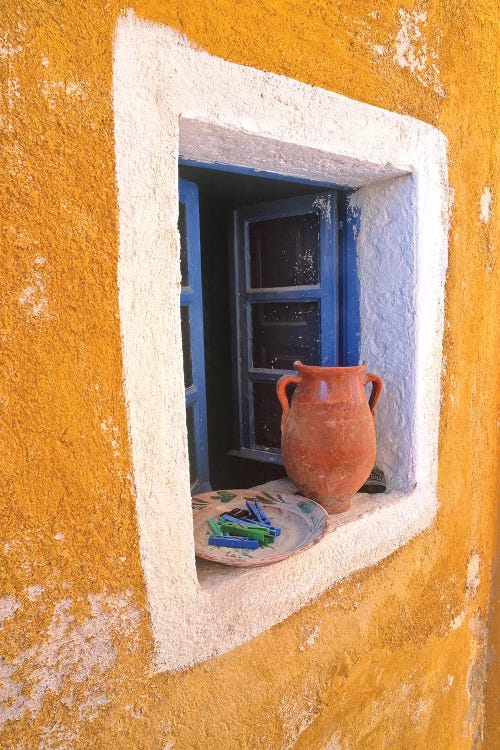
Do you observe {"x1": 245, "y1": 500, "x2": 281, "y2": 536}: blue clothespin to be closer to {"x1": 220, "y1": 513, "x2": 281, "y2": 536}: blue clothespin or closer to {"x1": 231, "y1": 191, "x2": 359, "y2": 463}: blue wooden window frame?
{"x1": 220, "y1": 513, "x2": 281, "y2": 536}: blue clothespin

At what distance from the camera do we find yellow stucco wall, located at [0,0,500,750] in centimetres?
75

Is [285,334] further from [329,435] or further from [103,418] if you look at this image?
[103,418]

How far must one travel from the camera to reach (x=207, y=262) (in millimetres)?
2479

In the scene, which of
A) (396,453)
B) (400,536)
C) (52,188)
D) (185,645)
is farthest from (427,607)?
(52,188)

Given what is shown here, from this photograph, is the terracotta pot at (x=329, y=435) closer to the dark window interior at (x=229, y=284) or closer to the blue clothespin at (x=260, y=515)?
the blue clothespin at (x=260, y=515)

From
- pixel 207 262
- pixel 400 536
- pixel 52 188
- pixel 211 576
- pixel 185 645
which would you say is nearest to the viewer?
pixel 52 188

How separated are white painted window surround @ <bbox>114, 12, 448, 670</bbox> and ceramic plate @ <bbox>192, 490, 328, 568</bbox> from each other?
0.14 feet

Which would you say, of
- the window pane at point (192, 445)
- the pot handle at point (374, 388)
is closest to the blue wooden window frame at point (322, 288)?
the pot handle at point (374, 388)

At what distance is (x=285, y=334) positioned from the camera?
5.91ft

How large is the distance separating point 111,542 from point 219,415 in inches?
68.7

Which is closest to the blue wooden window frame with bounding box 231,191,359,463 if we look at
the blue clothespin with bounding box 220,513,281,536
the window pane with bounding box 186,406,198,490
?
the window pane with bounding box 186,406,198,490

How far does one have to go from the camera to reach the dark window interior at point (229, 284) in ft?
5.34

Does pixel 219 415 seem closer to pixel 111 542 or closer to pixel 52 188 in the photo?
pixel 111 542

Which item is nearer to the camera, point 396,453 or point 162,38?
point 162,38
